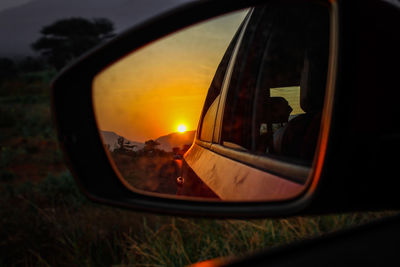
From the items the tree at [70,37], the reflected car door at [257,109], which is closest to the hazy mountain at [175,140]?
the reflected car door at [257,109]

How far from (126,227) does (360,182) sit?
4023mm

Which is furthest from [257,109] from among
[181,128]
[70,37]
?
[70,37]

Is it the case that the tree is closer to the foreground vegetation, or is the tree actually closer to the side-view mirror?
the foreground vegetation

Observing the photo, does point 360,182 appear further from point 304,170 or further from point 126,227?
point 126,227

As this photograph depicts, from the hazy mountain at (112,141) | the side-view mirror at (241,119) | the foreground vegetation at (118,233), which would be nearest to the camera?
the side-view mirror at (241,119)

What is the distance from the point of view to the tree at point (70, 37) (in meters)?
34.1

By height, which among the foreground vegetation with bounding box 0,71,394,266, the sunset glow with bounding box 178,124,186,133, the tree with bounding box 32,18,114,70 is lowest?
the foreground vegetation with bounding box 0,71,394,266

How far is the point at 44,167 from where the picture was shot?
11.5 meters

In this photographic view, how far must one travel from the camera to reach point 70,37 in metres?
34.9

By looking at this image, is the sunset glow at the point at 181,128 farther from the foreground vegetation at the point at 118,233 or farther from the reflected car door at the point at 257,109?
the foreground vegetation at the point at 118,233

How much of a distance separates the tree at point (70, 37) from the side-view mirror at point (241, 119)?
34.2 m

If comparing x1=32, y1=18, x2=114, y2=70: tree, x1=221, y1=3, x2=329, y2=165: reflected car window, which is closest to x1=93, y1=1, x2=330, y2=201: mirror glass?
x1=221, y1=3, x2=329, y2=165: reflected car window

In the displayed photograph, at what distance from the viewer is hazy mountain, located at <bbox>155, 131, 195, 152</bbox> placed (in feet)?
5.70

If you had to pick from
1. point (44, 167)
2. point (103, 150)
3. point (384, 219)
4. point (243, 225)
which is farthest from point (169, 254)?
point (44, 167)
